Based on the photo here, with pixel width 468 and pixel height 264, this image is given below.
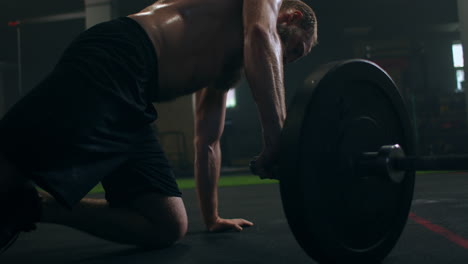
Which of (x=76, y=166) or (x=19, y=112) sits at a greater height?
(x=19, y=112)

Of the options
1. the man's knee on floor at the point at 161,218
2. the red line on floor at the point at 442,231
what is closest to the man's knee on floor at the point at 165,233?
the man's knee on floor at the point at 161,218

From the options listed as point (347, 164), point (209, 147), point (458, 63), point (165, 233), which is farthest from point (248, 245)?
point (458, 63)

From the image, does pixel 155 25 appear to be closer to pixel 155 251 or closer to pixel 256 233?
pixel 155 251

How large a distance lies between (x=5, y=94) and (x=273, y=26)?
1165cm

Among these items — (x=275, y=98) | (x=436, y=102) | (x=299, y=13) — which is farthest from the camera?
(x=436, y=102)

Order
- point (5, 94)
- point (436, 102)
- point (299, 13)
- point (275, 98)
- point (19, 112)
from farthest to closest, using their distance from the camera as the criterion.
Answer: point (5, 94) → point (436, 102) → point (299, 13) → point (275, 98) → point (19, 112)

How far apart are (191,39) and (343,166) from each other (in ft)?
1.61

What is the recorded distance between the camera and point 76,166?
0.85 m

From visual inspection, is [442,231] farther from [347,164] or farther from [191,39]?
[191,39]

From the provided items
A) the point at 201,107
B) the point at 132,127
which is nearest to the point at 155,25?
the point at 132,127

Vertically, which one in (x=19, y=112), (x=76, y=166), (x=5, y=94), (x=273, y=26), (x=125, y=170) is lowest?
(x=5, y=94)

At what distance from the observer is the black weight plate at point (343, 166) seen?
2.53 feet

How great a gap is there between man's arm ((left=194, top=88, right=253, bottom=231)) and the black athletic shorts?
0.43 metres

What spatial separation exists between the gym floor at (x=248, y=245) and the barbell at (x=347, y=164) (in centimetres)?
16
